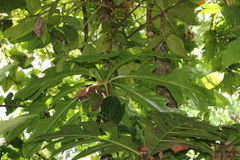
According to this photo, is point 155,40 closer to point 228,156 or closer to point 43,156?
point 228,156

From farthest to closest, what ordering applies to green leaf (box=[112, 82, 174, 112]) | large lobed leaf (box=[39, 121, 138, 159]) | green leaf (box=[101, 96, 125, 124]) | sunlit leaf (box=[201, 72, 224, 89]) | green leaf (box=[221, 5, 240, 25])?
sunlit leaf (box=[201, 72, 224, 89]) → green leaf (box=[221, 5, 240, 25]) → green leaf (box=[112, 82, 174, 112]) → green leaf (box=[101, 96, 125, 124]) → large lobed leaf (box=[39, 121, 138, 159])

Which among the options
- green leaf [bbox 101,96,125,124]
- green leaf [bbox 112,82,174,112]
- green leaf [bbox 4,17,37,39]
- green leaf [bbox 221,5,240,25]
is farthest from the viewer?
green leaf [bbox 221,5,240,25]

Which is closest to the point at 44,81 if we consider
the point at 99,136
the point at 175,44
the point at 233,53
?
the point at 99,136

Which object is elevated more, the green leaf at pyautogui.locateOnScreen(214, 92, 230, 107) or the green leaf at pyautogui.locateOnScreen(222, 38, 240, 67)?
the green leaf at pyautogui.locateOnScreen(222, 38, 240, 67)

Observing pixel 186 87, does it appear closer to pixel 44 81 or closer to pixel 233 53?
pixel 233 53

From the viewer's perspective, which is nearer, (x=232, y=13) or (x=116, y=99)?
(x=116, y=99)

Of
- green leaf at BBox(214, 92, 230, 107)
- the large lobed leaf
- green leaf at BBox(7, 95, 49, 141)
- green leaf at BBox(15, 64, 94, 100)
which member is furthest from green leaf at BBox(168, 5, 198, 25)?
the large lobed leaf

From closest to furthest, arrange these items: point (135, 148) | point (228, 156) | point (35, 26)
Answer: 1. point (135, 148)
2. point (228, 156)
3. point (35, 26)

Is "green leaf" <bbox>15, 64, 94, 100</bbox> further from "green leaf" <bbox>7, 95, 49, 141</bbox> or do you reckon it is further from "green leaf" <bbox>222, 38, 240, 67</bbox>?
"green leaf" <bbox>222, 38, 240, 67</bbox>

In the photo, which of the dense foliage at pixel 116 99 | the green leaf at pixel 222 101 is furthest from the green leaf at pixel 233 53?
the green leaf at pixel 222 101

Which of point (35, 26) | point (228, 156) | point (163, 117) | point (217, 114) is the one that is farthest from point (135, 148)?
point (217, 114)

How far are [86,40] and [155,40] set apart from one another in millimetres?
233

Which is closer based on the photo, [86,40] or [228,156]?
[228,156]

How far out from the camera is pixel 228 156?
60 cm
